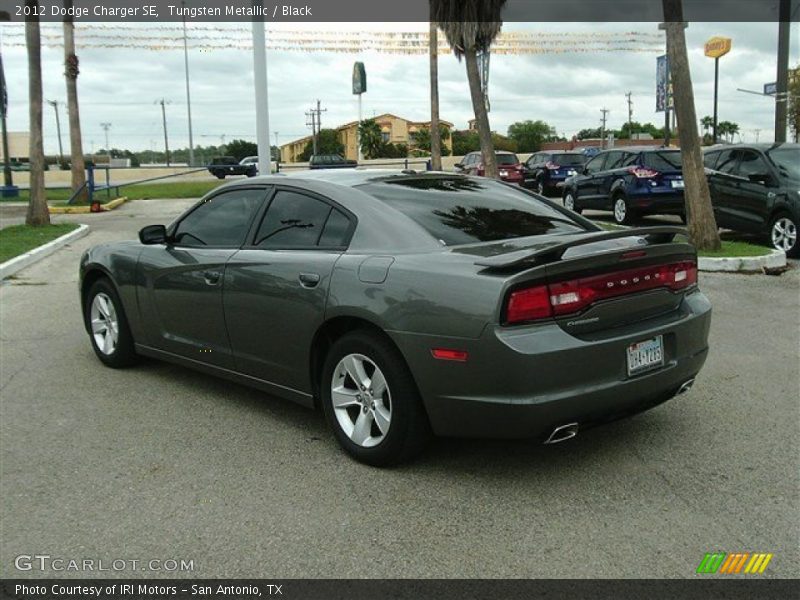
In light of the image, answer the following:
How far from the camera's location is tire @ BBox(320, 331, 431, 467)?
3932 millimetres

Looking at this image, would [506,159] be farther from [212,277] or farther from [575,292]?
[575,292]

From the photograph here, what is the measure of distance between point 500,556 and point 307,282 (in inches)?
75.0

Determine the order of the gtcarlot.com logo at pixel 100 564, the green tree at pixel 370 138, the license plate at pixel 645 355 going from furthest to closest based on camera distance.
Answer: the green tree at pixel 370 138
the license plate at pixel 645 355
the gtcarlot.com logo at pixel 100 564

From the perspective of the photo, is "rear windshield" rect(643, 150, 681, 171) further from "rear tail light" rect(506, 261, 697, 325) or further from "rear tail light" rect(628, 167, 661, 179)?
"rear tail light" rect(506, 261, 697, 325)

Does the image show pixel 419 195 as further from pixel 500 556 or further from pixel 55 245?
pixel 55 245

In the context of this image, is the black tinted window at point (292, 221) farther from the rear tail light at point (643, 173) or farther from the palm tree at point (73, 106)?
the palm tree at point (73, 106)

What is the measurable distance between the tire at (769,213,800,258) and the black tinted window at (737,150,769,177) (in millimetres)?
873

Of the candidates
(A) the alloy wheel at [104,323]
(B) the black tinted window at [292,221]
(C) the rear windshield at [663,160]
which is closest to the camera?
(B) the black tinted window at [292,221]

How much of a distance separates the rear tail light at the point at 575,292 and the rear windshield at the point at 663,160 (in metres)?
12.5

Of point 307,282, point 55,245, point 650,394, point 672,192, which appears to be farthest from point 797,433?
point 55,245

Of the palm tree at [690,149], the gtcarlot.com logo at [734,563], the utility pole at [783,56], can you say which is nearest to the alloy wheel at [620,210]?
the palm tree at [690,149]

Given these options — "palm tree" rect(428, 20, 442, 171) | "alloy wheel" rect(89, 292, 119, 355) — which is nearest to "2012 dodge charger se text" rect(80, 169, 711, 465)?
"alloy wheel" rect(89, 292, 119, 355)
